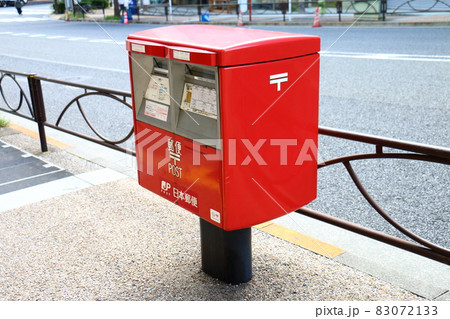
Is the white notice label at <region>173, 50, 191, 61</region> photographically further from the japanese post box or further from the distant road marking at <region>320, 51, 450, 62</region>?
the distant road marking at <region>320, 51, 450, 62</region>

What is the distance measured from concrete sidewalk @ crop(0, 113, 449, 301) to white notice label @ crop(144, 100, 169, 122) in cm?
106

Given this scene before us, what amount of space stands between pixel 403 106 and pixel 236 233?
5.97m

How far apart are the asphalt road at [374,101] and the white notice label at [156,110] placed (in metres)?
0.59

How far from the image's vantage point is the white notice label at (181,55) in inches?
104

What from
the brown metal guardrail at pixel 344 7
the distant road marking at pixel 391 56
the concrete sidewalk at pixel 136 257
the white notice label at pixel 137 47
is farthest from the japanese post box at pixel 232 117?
the brown metal guardrail at pixel 344 7

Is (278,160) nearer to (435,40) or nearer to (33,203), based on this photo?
(33,203)

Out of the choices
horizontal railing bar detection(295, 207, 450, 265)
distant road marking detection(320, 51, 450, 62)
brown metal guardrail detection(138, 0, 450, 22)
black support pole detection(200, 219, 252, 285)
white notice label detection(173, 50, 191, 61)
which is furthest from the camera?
brown metal guardrail detection(138, 0, 450, 22)

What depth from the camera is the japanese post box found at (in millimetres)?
2611

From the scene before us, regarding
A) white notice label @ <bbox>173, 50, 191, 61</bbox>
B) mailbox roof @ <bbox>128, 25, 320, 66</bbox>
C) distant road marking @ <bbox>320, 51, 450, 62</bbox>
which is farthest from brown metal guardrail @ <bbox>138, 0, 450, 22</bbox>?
white notice label @ <bbox>173, 50, 191, 61</bbox>

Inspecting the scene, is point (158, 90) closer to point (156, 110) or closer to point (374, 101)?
point (156, 110)

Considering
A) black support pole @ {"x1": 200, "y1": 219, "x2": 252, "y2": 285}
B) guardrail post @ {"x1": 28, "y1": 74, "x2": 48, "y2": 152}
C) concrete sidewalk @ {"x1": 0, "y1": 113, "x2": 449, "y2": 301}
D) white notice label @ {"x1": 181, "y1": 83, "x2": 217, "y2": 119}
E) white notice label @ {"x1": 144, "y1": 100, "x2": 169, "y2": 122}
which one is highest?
white notice label @ {"x1": 181, "y1": 83, "x2": 217, "y2": 119}

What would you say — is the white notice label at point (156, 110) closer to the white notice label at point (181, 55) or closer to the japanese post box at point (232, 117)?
the japanese post box at point (232, 117)
